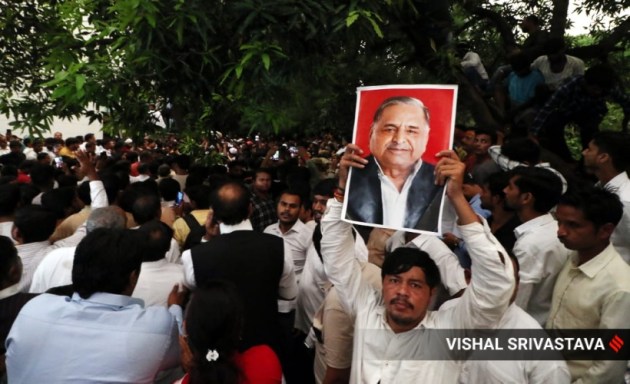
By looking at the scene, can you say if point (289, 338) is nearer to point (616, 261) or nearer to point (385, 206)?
point (385, 206)

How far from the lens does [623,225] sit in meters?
3.40

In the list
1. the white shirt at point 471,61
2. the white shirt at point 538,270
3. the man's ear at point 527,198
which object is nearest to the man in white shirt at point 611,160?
the man's ear at point 527,198

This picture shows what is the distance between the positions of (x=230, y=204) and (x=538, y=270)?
1.74m

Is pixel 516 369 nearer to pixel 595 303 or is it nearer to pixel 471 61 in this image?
pixel 595 303

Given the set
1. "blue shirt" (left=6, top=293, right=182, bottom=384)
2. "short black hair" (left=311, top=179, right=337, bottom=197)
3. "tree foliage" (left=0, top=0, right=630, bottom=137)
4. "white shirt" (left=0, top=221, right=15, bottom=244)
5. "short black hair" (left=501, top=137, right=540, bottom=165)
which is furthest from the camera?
"short black hair" (left=501, top=137, right=540, bottom=165)

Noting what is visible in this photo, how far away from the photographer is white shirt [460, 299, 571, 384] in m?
2.44

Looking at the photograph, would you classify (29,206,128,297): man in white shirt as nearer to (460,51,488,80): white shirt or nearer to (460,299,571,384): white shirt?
(460,299,571,384): white shirt

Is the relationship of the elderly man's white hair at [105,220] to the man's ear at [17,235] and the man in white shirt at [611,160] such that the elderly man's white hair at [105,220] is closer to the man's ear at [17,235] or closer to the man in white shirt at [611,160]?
the man's ear at [17,235]

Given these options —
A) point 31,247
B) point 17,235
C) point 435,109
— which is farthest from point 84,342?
point 17,235

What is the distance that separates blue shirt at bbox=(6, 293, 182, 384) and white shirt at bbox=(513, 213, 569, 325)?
185cm

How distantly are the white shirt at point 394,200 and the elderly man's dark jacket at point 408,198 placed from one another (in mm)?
14

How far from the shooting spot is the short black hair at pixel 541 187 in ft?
11.3

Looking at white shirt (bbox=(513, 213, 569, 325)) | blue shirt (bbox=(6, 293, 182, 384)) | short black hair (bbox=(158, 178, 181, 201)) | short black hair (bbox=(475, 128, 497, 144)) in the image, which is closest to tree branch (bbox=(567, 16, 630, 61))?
short black hair (bbox=(475, 128, 497, 144))

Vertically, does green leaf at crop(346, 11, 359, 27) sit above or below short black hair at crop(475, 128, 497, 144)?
above
